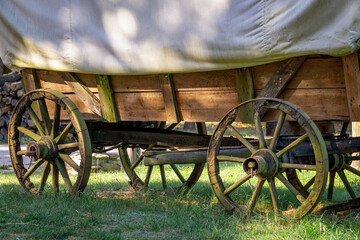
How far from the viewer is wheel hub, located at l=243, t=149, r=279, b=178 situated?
347 centimetres

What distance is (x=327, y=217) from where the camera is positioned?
12.0 feet

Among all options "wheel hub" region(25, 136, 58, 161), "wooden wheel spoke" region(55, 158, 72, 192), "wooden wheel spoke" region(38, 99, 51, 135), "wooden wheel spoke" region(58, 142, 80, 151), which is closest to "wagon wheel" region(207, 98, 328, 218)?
"wooden wheel spoke" region(58, 142, 80, 151)

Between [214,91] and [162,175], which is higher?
[214,91]

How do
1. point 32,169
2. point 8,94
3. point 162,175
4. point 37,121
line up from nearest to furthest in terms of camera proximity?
point 32,169 → point 37,121 → point 162,175 → point 8,94

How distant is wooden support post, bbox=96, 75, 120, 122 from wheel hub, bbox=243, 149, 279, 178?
1.64 m

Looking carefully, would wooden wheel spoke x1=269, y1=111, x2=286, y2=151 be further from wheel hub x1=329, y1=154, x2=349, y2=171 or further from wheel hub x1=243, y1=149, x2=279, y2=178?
wheel hub x1=329, y1=154, x2=349, y2=171

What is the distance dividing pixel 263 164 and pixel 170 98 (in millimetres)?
1203

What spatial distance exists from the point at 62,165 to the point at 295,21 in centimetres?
267

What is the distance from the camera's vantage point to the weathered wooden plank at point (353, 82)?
11.0ft

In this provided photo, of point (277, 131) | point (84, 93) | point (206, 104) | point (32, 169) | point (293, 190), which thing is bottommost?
point (293, 190)

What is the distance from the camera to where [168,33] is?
3.97 metres

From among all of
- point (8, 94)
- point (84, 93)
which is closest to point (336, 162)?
point (84, 93)

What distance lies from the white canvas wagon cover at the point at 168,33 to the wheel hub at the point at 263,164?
71 centimetres

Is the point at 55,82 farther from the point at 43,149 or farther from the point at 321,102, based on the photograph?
the point at 321,102
